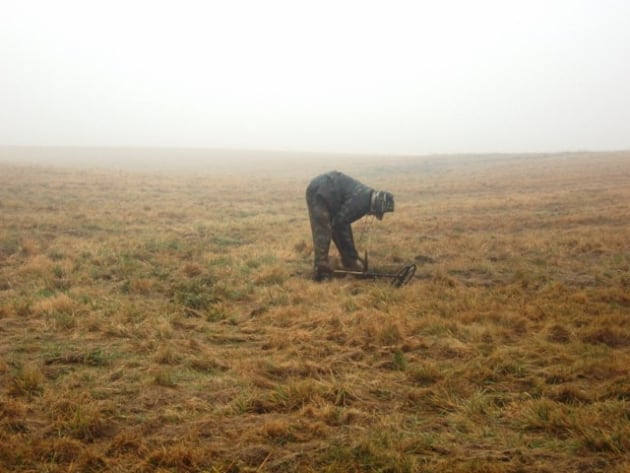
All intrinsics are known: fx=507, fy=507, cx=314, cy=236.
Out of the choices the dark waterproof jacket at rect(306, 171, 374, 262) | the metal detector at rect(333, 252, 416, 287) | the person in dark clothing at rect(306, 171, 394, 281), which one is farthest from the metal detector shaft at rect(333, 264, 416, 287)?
the dark waterproof jacket at rect(306, 171, 374, 262)

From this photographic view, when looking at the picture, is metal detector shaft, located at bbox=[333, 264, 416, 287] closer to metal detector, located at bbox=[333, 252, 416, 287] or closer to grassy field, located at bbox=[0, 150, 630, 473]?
metal detector, located at bbox=[333, 252, 416, 287]

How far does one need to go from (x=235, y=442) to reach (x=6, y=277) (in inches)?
310

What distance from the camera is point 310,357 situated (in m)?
6.48

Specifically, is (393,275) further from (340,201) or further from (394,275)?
(340,201)

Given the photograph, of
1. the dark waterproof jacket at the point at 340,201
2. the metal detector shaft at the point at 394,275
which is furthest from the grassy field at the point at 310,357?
the dark waterproof jacket at the point at 340,201

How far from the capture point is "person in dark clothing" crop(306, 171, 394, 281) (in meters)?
10.3

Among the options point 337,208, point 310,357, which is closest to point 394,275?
point 337,208

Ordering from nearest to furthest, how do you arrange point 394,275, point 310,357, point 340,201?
point 310,357 < point 394,275 < point 340,201

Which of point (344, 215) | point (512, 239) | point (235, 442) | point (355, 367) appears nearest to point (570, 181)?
point (512, 239)

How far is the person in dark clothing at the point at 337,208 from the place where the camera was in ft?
33.7

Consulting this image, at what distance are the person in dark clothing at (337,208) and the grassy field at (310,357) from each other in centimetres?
81

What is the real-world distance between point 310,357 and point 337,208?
15.3 feet

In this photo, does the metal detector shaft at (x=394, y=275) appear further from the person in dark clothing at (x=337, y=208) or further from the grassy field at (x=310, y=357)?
the person in dark clothing at (x=337, y=208)

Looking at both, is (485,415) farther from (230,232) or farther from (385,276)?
(230,232)
